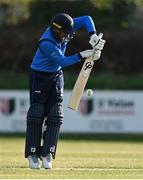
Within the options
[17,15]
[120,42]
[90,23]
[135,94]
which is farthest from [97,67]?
[90,23]

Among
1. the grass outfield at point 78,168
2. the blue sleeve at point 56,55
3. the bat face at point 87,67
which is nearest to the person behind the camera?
the grass outfield at point 78,168

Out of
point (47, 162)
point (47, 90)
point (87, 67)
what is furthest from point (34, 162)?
point (87, 67)

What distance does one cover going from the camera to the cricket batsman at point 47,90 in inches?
480

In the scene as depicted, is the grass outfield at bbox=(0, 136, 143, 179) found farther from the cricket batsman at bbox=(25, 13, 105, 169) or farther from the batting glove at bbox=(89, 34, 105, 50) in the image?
the batting glove at bbox=(89, 34, 105, 50)

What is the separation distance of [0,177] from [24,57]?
75.1 feet

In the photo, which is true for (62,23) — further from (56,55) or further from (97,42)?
(97,42)

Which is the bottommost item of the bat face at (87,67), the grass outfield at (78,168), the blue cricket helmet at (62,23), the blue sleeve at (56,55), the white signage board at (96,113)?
the grass outfield at (78,168)

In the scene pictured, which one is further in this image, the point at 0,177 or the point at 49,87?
the point at 49,87

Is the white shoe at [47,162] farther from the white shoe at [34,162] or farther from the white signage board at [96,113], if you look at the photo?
the white signage board at [96,113]

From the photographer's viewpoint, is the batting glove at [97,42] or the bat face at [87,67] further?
the bat face at [87,67]

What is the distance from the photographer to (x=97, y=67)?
33.5 metres

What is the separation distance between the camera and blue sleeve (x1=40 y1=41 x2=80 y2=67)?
12.1m

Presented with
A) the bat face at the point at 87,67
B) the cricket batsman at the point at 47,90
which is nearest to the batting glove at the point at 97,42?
the cricket batsman at the point at 47,90

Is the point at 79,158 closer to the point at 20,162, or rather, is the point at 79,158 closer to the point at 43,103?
the point at 20,162
